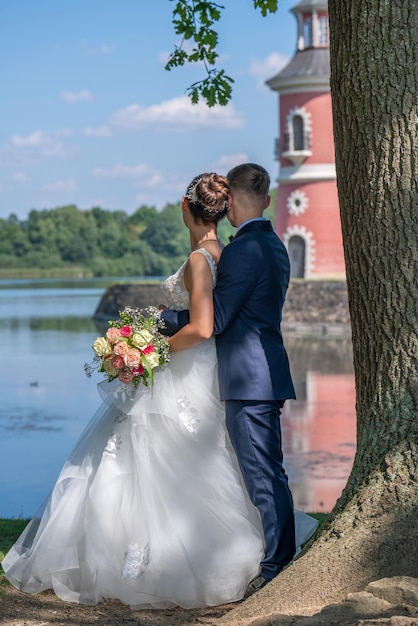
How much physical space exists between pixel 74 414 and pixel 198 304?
1270 cm

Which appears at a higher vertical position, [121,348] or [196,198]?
[196,198]

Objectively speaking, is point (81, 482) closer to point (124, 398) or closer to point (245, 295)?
point (124, 398)

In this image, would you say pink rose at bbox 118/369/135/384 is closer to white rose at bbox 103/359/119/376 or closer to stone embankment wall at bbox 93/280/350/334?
white rose at bbox 103/359/119/376

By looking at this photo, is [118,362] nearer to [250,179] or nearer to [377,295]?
[250,179]

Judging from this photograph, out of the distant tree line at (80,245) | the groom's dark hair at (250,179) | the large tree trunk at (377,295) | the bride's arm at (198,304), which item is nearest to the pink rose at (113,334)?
the bride's arm at (198,304)

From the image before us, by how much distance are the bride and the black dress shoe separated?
0.07ft

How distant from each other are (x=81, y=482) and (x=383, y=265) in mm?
1648

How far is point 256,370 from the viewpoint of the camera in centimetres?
445

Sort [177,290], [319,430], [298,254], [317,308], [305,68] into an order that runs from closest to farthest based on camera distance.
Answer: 1. [177,290]
2. [319,430]
3. [317,308]
4. [305,68]
5. [298,254]

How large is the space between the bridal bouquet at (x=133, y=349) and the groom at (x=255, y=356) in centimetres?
29

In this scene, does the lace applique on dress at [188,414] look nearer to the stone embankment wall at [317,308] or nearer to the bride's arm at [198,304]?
the bride's arm at [198,304]

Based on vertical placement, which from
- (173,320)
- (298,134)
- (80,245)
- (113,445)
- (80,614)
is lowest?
(80,614)

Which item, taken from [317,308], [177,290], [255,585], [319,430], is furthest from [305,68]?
[255,585]

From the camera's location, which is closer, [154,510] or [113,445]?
[154,510]
